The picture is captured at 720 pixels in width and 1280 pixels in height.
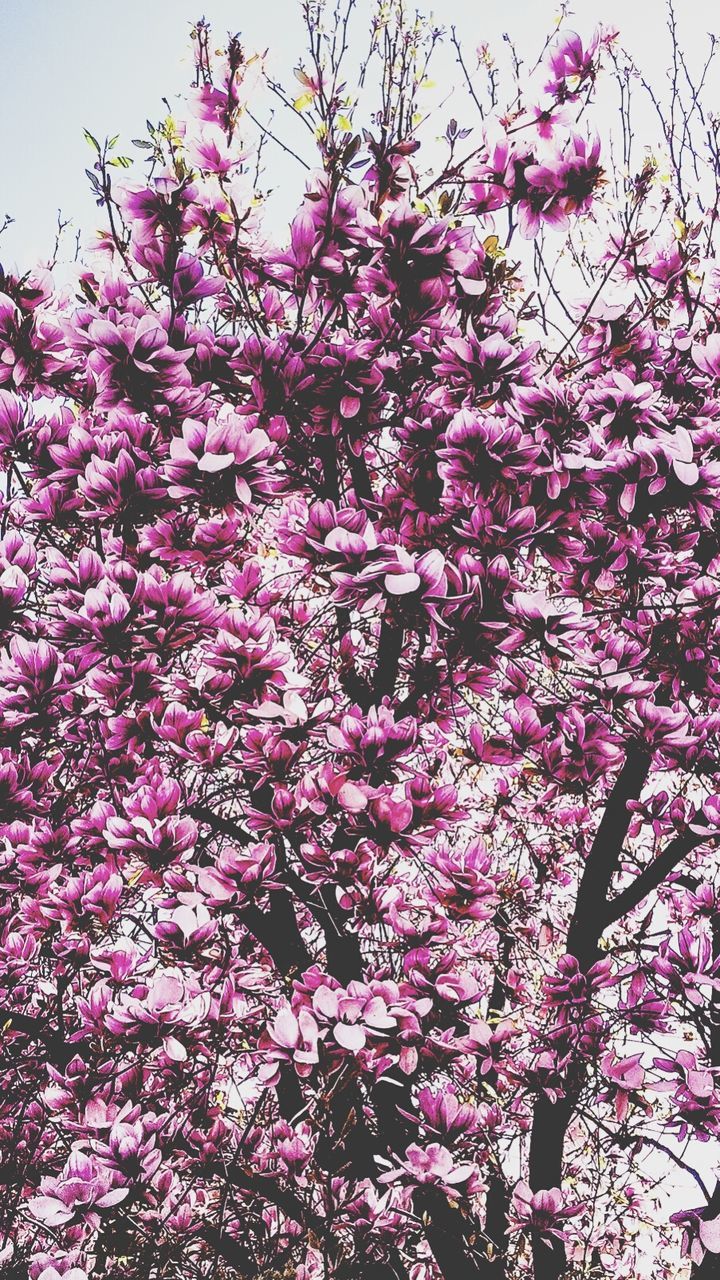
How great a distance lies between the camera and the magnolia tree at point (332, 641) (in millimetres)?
2061

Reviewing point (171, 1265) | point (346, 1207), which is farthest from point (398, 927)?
point (171, 1265)

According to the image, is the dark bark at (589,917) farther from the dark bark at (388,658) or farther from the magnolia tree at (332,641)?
the dark bark at (388,658)

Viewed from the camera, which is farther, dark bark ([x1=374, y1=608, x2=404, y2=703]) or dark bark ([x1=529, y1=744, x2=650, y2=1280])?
dark bark ([x1=529, y1=744, x2=650, y2=1280])

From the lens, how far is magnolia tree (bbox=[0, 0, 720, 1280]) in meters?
2.06

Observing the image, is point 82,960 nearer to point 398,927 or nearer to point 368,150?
point 398,927

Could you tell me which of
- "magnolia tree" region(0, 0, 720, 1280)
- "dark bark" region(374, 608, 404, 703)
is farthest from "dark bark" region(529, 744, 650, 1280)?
"dark bark" region(374, 608, 404, 703)

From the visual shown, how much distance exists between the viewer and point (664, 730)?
2.39 meters

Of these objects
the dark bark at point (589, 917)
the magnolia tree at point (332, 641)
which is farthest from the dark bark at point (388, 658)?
the dark bark at point (589, 917)

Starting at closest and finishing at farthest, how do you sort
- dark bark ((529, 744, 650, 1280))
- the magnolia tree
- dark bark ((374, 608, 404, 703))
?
A: the magnolia tree → dark bark ((374, 608, 404, 703)) → dark bark ((529, 744, 650, 1280))

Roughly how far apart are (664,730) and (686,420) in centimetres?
105

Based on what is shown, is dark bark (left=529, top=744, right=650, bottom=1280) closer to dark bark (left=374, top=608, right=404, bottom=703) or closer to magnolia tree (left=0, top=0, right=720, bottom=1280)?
magnolia tree (left=0, top=0, right=720, bottom=1280)

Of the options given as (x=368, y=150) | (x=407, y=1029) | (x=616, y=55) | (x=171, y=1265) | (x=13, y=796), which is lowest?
(x=171, y=1265)

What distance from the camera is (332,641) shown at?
291 cm

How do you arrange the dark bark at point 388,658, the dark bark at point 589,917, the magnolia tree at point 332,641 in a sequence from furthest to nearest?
the dark bark at point 589,917
the dark bark at point 388,658
the magnolia tree at point 332,641
